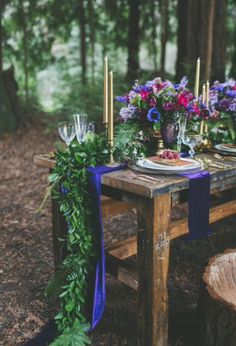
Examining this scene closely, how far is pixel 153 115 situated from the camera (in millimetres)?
2381

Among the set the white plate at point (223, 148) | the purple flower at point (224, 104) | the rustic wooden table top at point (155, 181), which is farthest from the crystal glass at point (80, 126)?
the purple flower at point (224, 104)

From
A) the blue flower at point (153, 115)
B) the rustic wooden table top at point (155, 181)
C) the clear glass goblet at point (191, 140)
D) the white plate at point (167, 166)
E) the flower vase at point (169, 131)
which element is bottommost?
the rustic wooden table top at point (155, 181)

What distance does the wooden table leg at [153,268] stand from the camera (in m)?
2.07

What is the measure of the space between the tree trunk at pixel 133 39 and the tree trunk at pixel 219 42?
77.6 inches

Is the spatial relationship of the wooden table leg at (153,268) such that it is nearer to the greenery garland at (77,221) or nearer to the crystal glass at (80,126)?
the greenery garland at (77,221)

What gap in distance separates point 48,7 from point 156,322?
8.42 meters

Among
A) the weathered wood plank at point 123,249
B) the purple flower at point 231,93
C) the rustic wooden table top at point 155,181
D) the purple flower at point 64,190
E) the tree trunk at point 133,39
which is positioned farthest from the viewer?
the tree trunk at point 133,39

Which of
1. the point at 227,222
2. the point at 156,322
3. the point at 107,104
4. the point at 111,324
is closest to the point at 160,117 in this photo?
the point at 107,104

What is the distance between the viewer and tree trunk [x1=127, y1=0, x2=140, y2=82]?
861 cm

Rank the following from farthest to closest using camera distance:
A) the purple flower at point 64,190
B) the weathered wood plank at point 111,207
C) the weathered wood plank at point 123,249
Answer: the weathered wood plank at point 111,207
the weathered wood plank at point 123,249
the purple flower at point 64,190

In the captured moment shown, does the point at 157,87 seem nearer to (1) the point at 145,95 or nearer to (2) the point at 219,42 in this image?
(1) the point at 145,95

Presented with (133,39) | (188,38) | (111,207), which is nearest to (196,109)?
(111,207)

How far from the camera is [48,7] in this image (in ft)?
30.2

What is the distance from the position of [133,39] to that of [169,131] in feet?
22.2
